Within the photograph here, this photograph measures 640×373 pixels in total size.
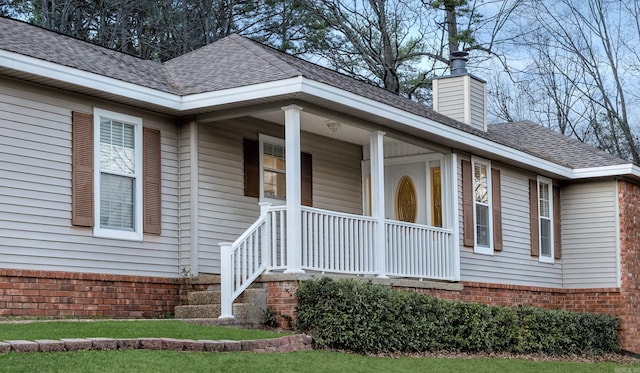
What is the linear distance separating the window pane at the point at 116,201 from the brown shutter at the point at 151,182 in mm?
198

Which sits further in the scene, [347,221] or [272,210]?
[347,221]

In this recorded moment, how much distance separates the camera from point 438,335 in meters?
13.3

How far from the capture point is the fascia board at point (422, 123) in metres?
13.2

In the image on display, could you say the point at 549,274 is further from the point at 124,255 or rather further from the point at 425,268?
the point at 124,255

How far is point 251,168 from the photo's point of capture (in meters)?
14.8

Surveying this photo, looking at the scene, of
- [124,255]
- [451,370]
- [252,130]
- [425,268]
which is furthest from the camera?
[425,268]

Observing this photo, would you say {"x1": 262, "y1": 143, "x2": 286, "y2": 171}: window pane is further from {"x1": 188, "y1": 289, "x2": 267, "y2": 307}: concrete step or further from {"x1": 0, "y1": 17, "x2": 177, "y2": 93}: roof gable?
{"x1": 188, "y1": 289, "x2": 267, "y2": 307}: concrete step

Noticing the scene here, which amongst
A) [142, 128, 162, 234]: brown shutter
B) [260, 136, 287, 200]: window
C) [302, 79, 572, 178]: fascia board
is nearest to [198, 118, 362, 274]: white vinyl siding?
[260, 136, 287, 200]: window

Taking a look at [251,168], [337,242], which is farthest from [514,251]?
[251,168]

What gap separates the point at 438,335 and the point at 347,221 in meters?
2.09

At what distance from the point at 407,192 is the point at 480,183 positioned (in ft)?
4.57

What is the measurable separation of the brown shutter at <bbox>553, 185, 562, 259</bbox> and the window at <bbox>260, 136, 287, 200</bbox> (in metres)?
7.48

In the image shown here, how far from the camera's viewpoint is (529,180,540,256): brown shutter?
1986cm

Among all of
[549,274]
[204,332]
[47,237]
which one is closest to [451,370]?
[204,332]
